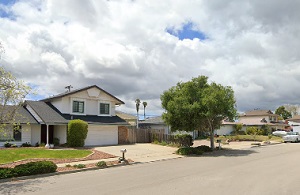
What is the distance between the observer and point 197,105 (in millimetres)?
24562

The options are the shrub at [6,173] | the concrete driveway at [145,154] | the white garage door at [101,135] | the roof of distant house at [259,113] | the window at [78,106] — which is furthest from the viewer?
the roof of distant house at [259,113]

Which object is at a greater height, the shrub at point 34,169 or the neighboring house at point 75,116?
the neighboring house at point 75,116

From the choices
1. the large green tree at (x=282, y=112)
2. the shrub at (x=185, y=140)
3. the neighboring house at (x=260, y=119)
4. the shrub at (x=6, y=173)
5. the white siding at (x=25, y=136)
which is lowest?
the shrub at (x=6, y=173)

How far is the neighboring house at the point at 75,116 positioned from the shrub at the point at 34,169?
13846 mm

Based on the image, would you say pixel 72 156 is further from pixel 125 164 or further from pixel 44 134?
pixel 44 134

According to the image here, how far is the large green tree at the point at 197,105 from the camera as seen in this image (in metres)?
24.5

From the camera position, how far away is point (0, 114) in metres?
13.3

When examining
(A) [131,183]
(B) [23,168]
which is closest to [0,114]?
(B) [23,168]

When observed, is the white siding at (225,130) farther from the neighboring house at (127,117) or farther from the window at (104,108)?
the window at (104,108)

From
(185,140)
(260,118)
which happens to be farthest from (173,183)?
(260,118)

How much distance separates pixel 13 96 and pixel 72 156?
28.9 feet

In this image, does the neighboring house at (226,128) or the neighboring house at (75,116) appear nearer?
the neighboring house at (75,116)

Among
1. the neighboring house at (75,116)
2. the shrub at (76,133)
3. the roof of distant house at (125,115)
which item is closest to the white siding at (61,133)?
the neighboring house at (75,116)

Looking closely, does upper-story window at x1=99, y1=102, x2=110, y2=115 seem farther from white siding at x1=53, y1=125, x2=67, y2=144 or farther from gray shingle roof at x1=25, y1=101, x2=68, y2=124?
gray shingle roof at x1=25, y1=101, x2=68, y2=124
